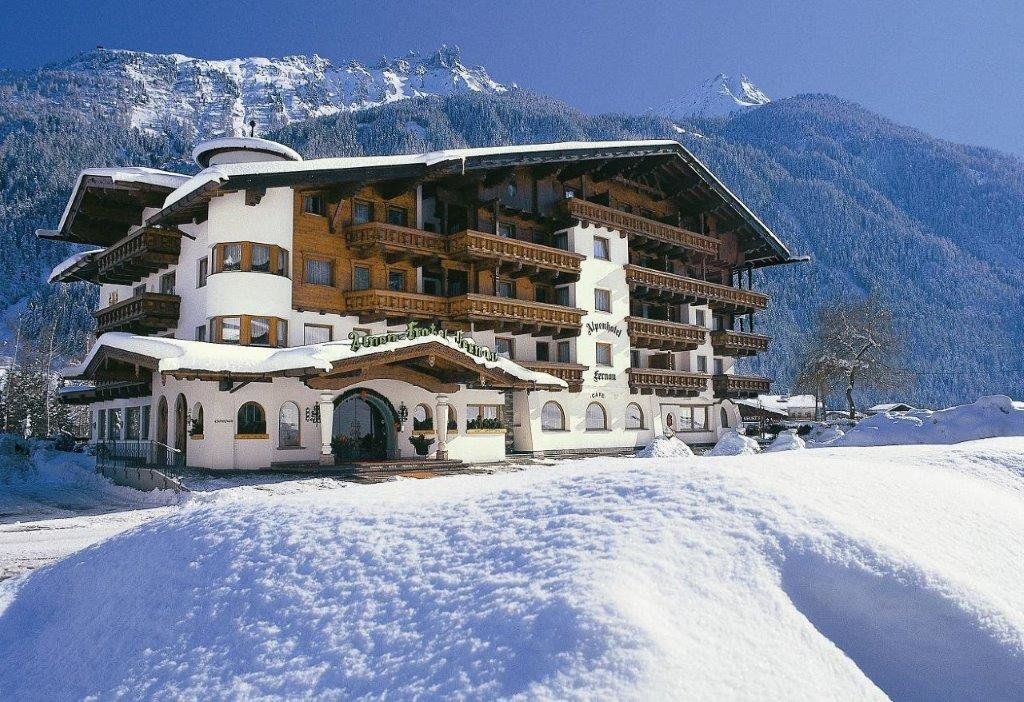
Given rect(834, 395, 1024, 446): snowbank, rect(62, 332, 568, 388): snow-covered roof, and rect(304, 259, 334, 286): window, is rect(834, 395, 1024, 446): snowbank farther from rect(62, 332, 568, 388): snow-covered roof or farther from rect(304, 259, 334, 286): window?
rect(304, 259, 334, 286): window

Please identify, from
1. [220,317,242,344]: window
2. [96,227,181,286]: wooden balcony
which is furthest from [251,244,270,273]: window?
[96,227,181,286]: wooden balcony

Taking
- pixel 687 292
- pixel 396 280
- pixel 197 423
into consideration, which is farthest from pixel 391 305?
pixel 687 292

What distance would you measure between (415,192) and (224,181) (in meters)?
9.63

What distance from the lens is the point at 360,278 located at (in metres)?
30.9

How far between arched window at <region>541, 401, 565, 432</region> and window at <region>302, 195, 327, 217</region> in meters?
14.7

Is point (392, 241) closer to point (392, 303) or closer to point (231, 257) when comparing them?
point (392, 303)

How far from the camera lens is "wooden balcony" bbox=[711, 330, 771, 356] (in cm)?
4691

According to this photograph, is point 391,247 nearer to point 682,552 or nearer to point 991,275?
point 682,552

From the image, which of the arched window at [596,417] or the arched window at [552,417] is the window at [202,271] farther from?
the arched window at [596,417]

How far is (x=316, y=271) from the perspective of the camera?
29578mm

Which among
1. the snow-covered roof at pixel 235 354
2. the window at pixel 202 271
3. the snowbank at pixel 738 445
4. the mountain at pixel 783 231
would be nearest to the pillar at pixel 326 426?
the snow-covered roof at pixel 235 354

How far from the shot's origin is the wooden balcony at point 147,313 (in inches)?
1168

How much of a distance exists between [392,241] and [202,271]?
753cm

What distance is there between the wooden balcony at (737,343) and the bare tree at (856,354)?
10.3m
